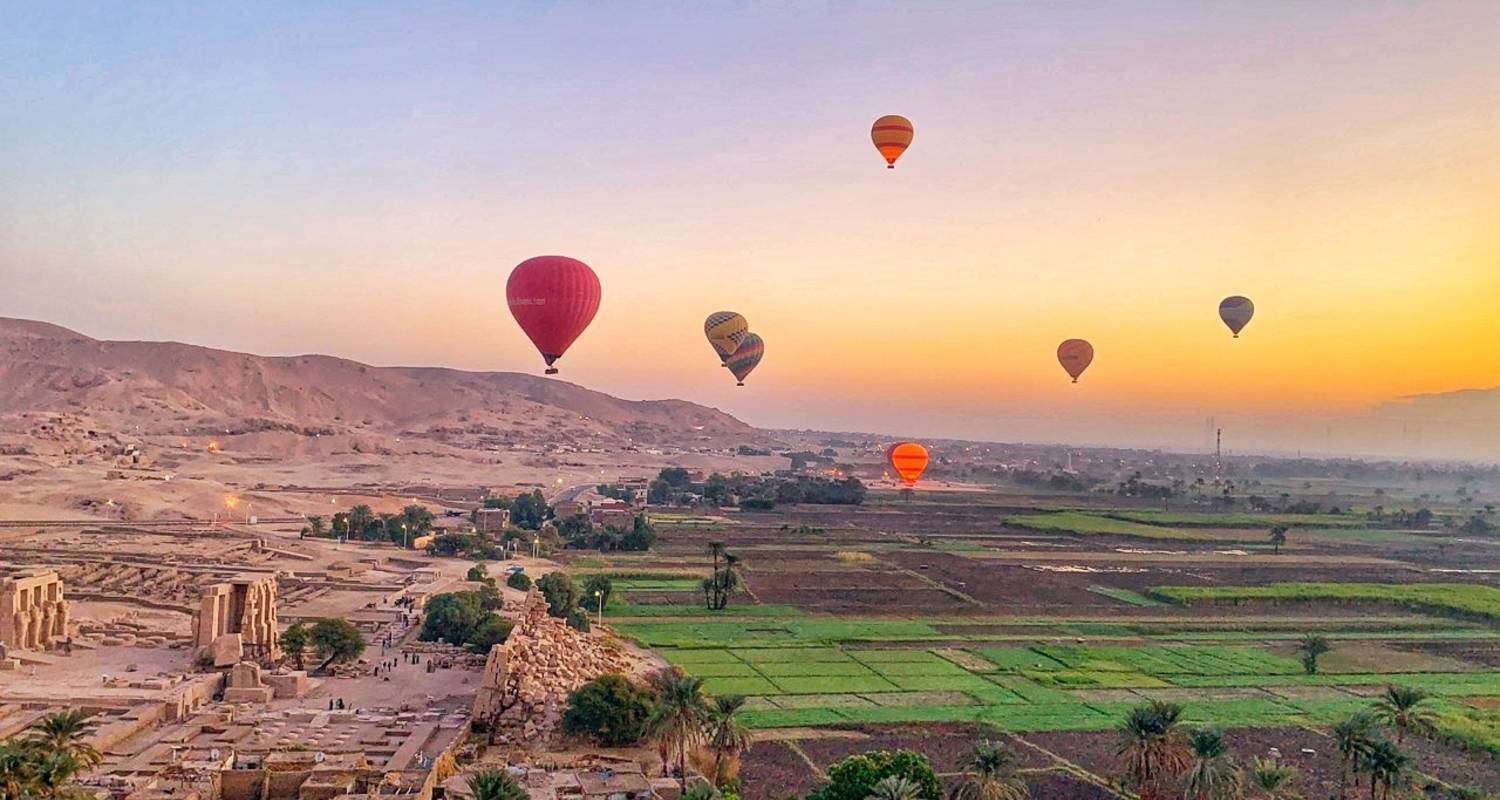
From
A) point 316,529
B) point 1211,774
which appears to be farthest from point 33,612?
point 1211,774

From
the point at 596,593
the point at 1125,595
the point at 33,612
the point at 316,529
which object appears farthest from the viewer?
the point at 316,529

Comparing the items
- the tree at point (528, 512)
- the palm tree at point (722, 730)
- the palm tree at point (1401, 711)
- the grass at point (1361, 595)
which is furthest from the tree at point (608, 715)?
the tree at point (528, 512)

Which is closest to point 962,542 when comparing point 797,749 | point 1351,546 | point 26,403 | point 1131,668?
point 1351,546

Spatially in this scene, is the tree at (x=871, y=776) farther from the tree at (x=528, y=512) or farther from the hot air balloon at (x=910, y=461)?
the tree at (x=528, y=512)

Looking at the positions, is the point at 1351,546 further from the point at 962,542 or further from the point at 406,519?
the point at 406,519

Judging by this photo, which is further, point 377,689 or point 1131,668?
point 1131,668

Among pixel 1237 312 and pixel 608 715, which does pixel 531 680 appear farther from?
pixel 1237 312
